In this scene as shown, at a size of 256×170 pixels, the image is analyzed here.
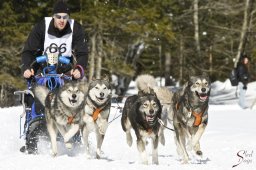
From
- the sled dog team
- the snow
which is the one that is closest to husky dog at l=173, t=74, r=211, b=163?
the sled dog team

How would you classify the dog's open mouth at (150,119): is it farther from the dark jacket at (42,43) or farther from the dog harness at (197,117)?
the dark jacket at (42,43)

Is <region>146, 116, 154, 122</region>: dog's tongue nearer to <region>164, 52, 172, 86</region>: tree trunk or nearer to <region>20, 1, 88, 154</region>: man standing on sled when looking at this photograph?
<region>20, 1, 88, 154</region>: man standing on sled

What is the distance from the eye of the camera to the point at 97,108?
6793mm

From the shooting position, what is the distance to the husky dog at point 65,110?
6.61 metres

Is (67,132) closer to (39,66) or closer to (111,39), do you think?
(39,66)

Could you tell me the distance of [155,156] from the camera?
6.42m

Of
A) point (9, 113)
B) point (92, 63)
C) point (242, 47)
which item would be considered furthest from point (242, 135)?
point (242, 47)

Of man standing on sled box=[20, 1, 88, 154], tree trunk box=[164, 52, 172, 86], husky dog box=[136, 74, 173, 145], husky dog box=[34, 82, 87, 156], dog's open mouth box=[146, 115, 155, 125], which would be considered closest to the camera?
dog's open mouth box=[146, 115, 155, 125]

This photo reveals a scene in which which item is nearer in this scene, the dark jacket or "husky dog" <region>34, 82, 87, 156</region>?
"husky dog" <region>34, 82, 87, 156</region>

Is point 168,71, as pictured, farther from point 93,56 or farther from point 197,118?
point 197,118

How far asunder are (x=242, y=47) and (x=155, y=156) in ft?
71.0

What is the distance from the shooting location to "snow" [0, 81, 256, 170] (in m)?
5.89

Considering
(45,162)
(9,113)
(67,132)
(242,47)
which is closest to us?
(45,162)

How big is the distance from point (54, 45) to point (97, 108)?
1.10m
